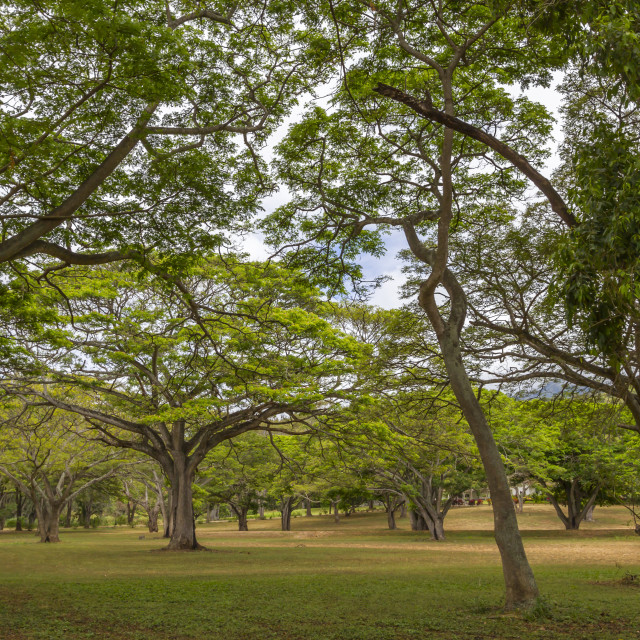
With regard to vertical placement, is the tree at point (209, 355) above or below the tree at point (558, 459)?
above

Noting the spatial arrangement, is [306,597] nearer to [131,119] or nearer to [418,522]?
[131,119]

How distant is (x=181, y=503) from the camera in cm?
2062

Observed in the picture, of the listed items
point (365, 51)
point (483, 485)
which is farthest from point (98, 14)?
point (483, 485)

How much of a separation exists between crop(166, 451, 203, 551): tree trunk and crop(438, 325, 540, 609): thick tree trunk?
14528mm

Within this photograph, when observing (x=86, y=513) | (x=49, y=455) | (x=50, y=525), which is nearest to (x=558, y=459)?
(x=49, y=455)

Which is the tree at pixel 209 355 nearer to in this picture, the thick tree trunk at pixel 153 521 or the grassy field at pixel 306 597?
the grassy field at pixel 306 597

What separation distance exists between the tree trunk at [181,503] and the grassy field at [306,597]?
5.66 feet

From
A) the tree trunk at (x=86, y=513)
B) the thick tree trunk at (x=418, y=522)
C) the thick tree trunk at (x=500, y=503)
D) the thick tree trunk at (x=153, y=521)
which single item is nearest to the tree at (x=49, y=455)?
the thick tree trunk at (x=153, y=521)

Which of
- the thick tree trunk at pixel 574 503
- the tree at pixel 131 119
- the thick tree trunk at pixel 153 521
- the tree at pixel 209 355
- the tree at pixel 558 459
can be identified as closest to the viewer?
the tree at pixel 131 119

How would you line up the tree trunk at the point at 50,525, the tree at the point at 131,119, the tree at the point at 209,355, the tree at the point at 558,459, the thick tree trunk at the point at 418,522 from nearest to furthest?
1. the tree at the point at 131,119
2. the tree at the point at 209,355
3. the tree at the point at 558,459
4. the tree trunk at the point at 50,525
5. the thick tree trunk at the point at 418,522

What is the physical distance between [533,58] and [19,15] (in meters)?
6.62

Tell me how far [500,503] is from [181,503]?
1521cm

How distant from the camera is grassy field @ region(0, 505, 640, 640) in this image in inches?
274

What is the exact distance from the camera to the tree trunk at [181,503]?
20.6m
